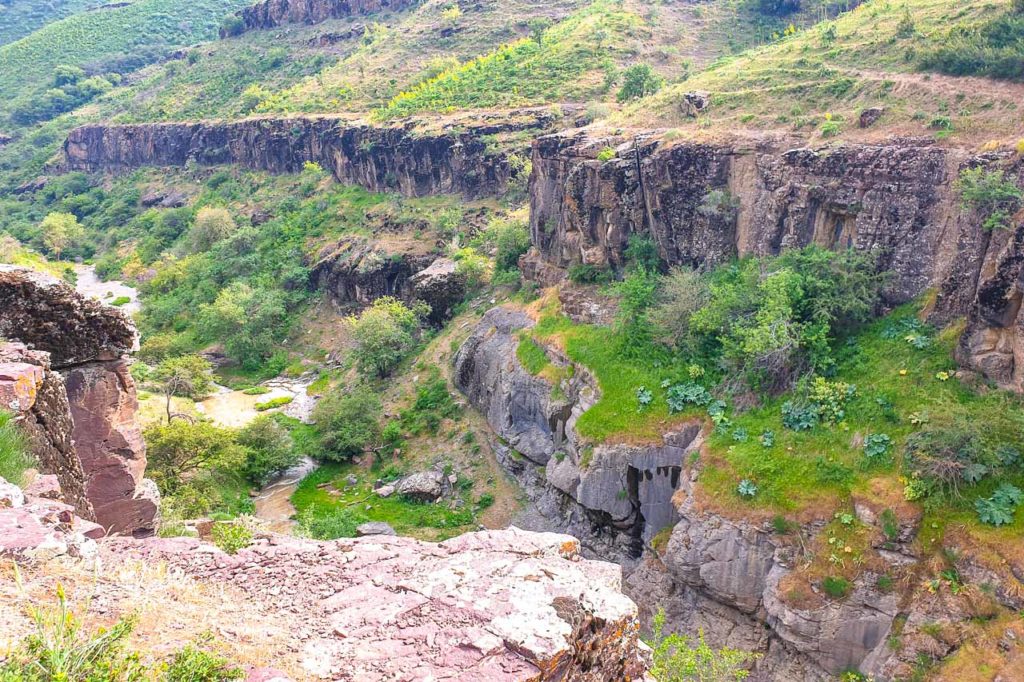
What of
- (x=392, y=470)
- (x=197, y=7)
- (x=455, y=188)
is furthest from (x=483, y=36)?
(x=197, y=7)

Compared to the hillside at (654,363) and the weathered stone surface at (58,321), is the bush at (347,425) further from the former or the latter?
the weathered stone surface at (58,321)

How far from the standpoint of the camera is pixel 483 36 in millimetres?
63188

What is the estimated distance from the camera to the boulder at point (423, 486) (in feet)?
80.0

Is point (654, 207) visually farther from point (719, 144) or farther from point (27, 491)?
point (27, 491)

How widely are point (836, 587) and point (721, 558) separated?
282cm

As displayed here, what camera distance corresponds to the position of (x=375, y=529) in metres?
22.2

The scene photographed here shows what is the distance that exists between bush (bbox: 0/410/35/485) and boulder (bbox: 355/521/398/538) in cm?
1371

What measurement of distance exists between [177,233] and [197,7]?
81.4m

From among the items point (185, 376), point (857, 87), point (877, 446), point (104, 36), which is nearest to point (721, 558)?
point (877, 446)

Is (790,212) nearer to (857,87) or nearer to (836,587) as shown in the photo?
(857,87)

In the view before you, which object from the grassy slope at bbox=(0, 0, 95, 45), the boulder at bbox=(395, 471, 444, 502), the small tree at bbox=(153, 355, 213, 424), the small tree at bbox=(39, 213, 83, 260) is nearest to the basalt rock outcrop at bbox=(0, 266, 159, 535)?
the boulder at bbox=(395, 471, 444, 502)

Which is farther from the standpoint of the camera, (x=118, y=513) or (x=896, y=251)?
(x=896, y=251)

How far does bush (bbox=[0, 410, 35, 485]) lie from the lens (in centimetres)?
860

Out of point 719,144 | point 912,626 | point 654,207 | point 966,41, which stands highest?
point 966,41
